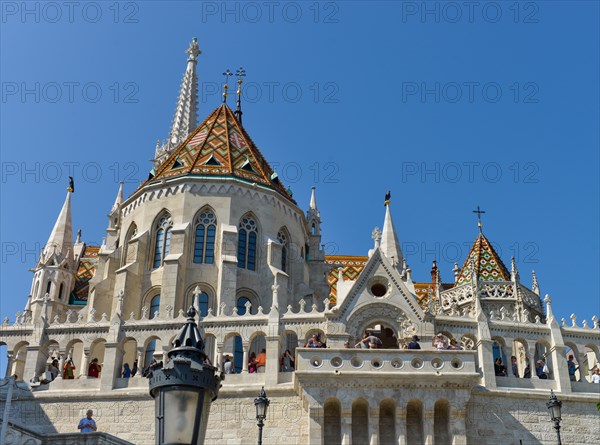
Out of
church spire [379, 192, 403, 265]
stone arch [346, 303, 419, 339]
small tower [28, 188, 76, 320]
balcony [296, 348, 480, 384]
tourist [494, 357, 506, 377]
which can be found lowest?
balcony [296, 348, 480, 384]

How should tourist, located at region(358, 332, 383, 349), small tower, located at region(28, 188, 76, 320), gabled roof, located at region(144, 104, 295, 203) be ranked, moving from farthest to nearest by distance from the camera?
1. small tower, located at region(28, 188, 76, 320)
2. gabled roof, located at region(144, 104, 295, 203)
3. tourist, located at region(358, 332, 383, 349)

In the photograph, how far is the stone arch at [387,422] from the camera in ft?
76.2

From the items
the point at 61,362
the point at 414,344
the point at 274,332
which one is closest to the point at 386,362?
the point at 414,344

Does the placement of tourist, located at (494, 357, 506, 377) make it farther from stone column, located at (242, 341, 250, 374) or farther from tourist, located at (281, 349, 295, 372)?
stone column, located at (242, 341, 250, 374)

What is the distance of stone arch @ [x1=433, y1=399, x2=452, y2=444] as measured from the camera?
23.2 metres

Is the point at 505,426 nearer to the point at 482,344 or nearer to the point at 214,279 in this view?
the point at 482,344

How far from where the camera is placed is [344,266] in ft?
137

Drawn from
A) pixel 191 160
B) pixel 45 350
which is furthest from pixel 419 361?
pixel 191 160

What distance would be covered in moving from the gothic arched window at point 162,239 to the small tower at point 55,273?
221 inches

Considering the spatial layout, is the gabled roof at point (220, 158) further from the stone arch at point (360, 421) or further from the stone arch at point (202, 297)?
the stone arch at point (360, 421)

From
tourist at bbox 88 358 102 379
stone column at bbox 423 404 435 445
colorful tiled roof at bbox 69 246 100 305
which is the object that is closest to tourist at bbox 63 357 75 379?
tourist at bbox 88 358 102 379

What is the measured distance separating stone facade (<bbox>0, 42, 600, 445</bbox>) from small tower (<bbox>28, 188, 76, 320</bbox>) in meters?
0.09

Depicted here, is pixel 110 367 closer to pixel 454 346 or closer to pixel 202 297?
pixel 202 297

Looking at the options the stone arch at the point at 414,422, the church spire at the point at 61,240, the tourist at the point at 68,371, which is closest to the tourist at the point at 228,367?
the tourist at the point at 68,371
